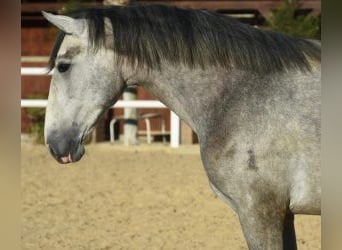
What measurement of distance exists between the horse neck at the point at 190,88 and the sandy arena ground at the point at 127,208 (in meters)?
2.19

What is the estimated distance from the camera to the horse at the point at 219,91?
2307 mm

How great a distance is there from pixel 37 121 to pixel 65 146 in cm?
873

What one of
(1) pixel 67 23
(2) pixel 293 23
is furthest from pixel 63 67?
(2) pixel 293 23

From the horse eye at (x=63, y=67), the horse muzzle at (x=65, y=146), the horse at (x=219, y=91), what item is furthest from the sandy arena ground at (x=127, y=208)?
the horse eye at (x=63, y=67)

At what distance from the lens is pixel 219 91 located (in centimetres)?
247

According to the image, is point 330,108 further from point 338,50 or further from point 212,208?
point 212,208

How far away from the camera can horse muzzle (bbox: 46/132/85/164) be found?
8.26ft

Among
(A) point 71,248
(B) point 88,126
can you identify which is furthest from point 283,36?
(A) point 71,248

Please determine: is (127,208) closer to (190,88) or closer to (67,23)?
(190,88)

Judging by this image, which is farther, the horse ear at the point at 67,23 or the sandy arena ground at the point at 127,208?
the sandy arena ground at the point at 127,208

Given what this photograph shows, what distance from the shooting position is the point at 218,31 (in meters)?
2.51

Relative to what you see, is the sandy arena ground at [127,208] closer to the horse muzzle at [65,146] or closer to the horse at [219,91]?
the horse muzzle at [65,146]

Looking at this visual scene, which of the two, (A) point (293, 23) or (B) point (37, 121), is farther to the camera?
(B) point (37, 121)

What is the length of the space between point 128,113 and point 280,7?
358 cm
